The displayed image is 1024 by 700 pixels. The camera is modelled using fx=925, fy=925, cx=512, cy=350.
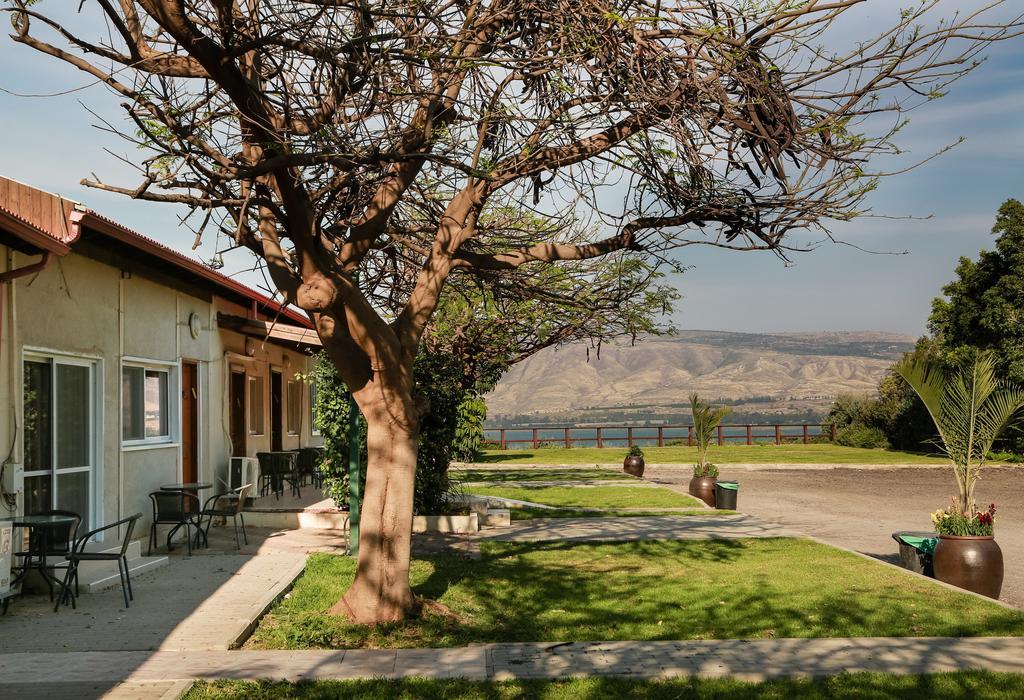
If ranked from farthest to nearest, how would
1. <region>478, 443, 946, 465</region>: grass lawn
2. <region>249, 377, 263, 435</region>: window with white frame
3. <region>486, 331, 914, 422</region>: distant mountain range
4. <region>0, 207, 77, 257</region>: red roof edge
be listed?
<region>486, 331, 914, 422</region>: distant mountain range
<region>478, 443, 946, 465</region>: grass lawn
<region>249, 377, 263, 435</region>: window with white frame
<region>0, 207, 77, 257</region>: red roof edge

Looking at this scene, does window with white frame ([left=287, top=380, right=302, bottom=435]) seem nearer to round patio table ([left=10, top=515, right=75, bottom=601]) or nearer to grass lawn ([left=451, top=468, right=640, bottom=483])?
grass lawn ([left=451, top=468, right=640, bottom=483])

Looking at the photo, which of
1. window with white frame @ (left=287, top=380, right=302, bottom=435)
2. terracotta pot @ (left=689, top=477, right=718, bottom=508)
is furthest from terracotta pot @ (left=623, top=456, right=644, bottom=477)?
window with white frame @ (left=287, top=380, right=302, bottom=435)

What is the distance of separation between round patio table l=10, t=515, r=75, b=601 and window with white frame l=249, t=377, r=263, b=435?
31.5 ft

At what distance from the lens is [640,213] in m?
8.39

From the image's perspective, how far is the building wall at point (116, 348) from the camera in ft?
29.2

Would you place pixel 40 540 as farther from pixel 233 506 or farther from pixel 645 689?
pixel 645 689

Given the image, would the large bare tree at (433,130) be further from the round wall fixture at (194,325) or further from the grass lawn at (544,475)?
the grass lawn at (544,475)

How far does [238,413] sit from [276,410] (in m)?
3.91

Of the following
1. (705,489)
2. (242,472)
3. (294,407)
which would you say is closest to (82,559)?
(242,472)

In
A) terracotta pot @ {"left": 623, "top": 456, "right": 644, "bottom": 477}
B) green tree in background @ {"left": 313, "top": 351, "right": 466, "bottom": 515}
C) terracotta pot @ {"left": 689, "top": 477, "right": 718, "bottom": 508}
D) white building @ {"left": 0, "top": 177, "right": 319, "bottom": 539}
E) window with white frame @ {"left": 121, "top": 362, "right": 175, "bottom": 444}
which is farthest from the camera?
terracotta pot @ {"left": 623, "top": 456, "right": 644, "bottom": 477}

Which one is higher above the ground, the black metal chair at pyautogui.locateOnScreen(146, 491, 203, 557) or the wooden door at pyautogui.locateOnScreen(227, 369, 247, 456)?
the wooden door at pyautogui.locateOnScreen(227, 369, 247, 456)

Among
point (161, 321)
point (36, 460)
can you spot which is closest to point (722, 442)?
point (161, 321)

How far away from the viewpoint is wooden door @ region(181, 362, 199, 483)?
1396 cm

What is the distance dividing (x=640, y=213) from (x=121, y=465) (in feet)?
23.3
